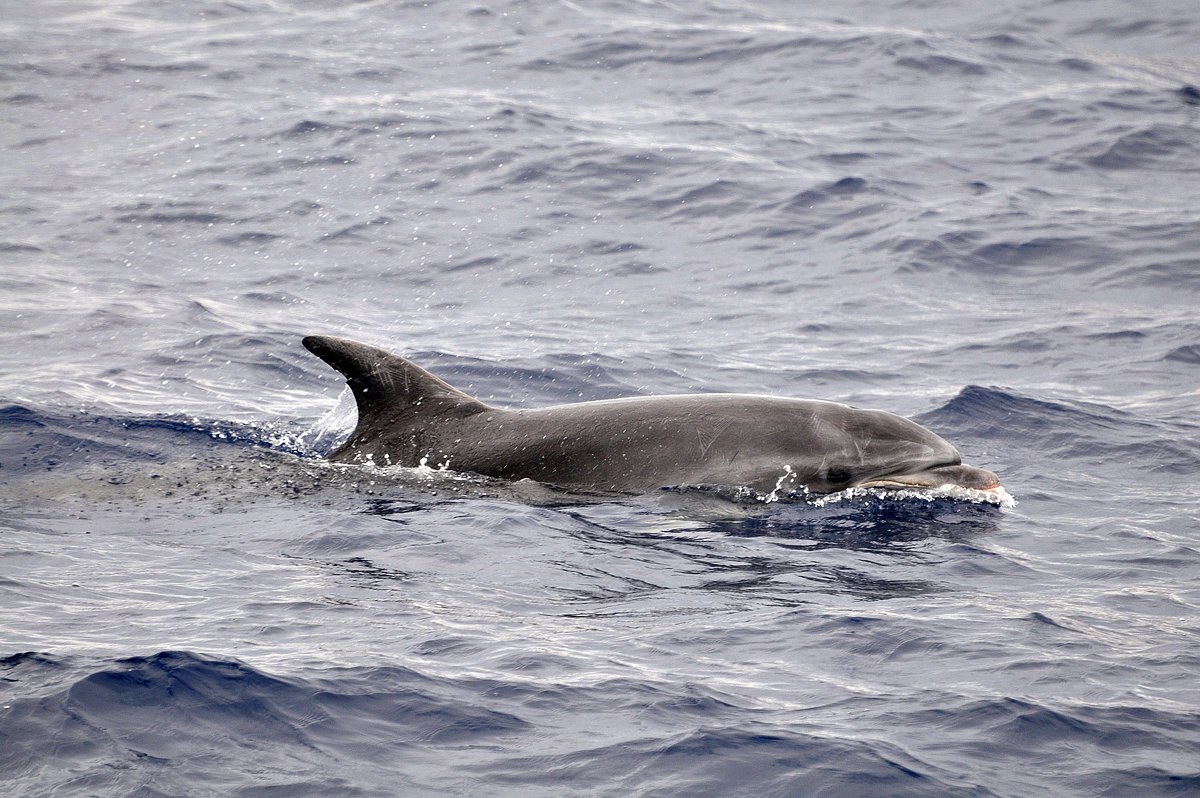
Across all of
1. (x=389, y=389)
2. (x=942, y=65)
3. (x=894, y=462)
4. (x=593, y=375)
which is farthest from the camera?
(x=942, y=65)

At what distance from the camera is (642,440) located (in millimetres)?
11547

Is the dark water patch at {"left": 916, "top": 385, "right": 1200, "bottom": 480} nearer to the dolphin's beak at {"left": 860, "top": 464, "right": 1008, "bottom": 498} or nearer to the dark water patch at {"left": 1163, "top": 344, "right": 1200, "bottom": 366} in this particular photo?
the dark water patch at {"left": 1163, "top": 344, "right": 1200, "bottom": 366}

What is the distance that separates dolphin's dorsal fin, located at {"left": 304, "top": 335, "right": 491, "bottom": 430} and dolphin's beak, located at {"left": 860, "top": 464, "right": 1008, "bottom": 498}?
366cm

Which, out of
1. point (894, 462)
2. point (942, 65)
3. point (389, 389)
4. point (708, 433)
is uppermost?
point (942, 65)

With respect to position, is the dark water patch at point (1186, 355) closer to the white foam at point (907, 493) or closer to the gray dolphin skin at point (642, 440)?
the gray dolphin skin at point (642, 440)

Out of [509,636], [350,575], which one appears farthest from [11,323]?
[509,636]

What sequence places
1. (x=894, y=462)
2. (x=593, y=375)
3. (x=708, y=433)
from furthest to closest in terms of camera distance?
(x=593, y=375), (x=708, y=433), (x=894, y=462)

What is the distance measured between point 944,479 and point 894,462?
1.40ft

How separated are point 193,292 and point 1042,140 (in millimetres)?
16127

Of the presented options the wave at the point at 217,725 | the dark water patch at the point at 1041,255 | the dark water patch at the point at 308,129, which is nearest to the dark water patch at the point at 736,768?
the wave at the point at 217,725

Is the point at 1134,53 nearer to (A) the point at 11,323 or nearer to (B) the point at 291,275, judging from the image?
(B) the point at 291,275

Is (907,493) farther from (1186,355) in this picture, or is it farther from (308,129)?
(308,129)

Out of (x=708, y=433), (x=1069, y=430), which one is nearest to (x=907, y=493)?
(x=708, y=433)

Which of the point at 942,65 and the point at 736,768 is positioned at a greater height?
the point at 942,65
